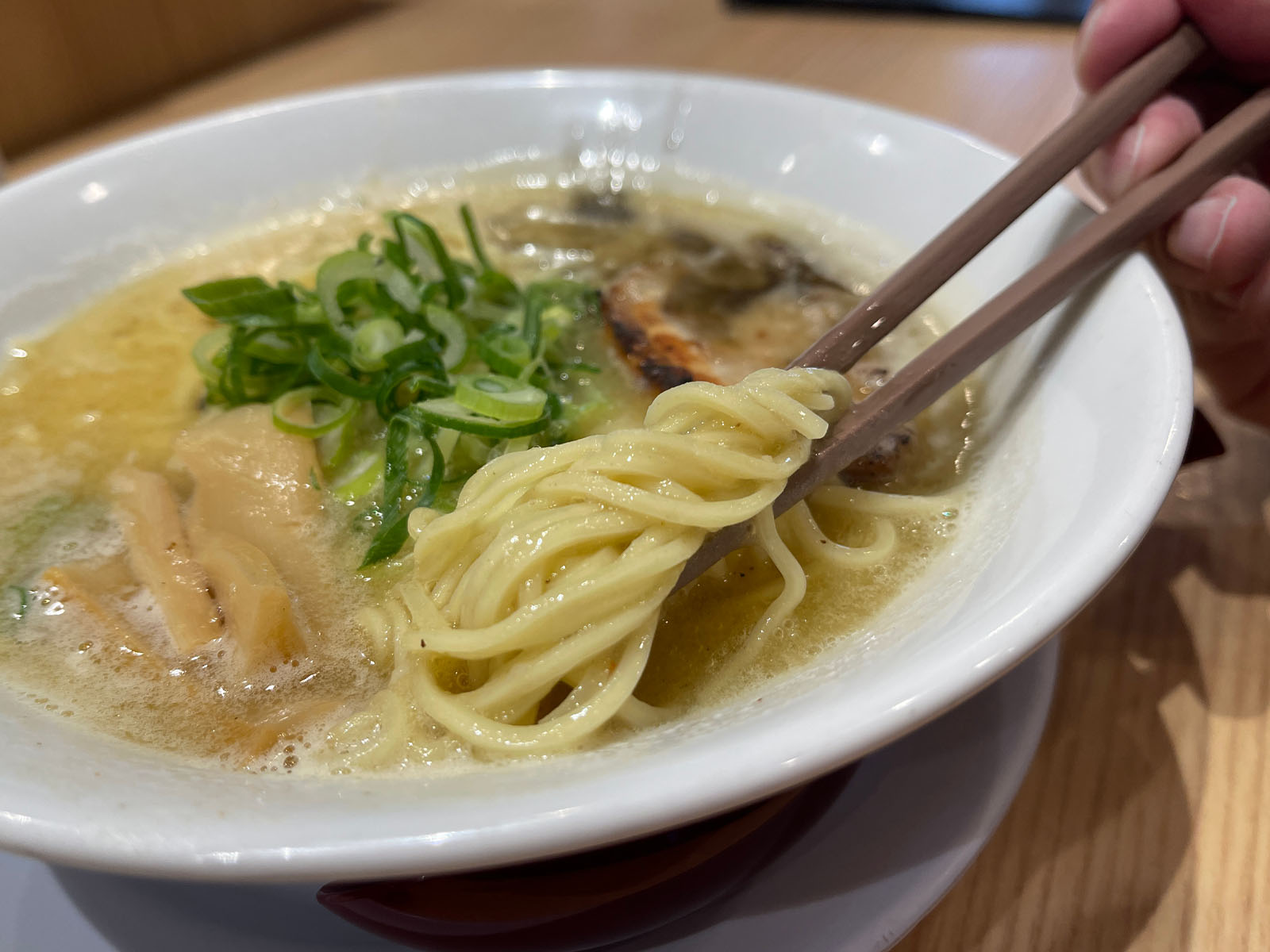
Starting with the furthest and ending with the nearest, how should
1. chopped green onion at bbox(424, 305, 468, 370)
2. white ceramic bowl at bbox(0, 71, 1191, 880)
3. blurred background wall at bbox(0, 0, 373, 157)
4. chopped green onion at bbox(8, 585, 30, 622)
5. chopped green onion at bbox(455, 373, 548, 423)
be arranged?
blurred background wall at bbox(0, 0, 373, 157)
chopped green onion at bbox(424, 305, 468, 370)
chopped green onion at bbox(455, 373, 548, 423)
chopped green onion at bbox(8, 585, 30, 622)
white ceramic bowl at bbox(0, 71, 1191, 880)

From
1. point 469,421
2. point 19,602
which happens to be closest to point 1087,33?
point 469,421

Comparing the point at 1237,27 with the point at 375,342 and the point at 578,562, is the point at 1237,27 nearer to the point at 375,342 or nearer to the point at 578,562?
the point at 578,562

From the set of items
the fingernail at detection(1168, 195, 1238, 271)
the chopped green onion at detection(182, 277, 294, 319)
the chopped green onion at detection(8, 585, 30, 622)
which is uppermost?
the chopped green onion at detection(182, 277, 294, 319)

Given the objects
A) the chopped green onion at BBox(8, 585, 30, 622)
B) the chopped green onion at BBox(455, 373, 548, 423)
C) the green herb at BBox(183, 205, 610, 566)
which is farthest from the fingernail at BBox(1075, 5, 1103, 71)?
the chopped green onion at BBox(8, 585, 30, 622)

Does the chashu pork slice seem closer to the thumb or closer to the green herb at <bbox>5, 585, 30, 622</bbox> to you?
the thumb

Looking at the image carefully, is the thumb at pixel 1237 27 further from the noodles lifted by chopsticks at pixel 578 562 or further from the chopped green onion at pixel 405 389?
the chopped green onion at pixel 405 389

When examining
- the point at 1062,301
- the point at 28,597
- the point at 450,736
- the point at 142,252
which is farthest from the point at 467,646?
the point at 142,252

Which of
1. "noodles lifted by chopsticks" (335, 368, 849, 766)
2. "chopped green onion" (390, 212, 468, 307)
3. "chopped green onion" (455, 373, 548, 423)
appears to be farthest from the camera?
"chopped green onion" (390, 212, 468, 307)

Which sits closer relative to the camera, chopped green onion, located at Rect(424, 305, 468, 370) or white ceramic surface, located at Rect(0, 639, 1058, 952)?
white ceramic surface, located at Rect(0, 639, 1058, 952)
